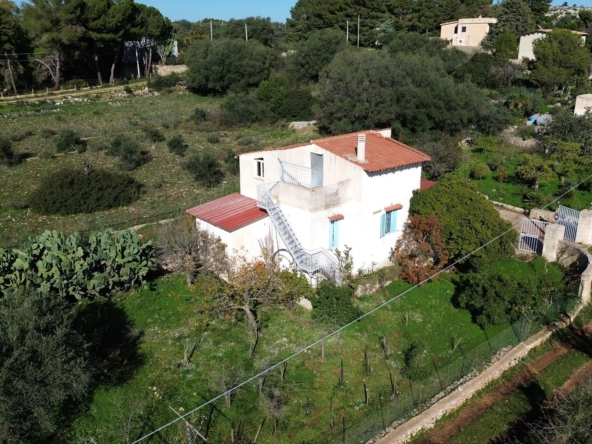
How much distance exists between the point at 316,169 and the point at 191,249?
5614 millimetres

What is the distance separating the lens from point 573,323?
17906mm

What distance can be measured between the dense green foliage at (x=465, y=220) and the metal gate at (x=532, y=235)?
67.3 inches

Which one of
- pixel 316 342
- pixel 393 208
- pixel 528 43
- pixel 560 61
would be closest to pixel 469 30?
pixel 528 43

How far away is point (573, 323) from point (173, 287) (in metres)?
13.9

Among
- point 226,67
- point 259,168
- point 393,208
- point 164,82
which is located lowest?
point 393,208

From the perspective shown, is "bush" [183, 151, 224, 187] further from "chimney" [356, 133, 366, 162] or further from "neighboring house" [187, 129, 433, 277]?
"chimney" [356, 133, 366, 162]

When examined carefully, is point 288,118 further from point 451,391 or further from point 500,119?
point 451,391

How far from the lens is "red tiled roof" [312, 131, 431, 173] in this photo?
1969 centimetres

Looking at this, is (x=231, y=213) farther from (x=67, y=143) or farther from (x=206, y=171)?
(x=67, y=143)

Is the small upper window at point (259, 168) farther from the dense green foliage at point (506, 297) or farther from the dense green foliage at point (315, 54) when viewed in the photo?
the dense green foliage at point (315, 54)

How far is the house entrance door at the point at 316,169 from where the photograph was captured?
67.6ft

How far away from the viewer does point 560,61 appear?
5238cm

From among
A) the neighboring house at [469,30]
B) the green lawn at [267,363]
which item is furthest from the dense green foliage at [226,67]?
the green lawn at [267,363]

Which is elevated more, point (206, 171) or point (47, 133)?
point (47, 133)
